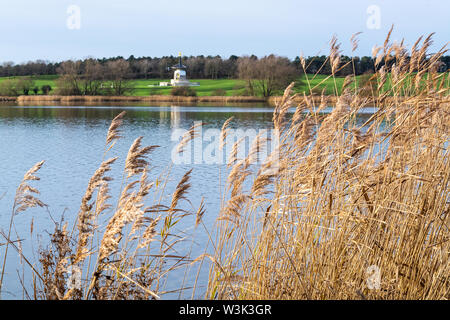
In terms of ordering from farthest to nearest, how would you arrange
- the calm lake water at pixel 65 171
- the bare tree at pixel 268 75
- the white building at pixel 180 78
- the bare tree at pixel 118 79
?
the white building at pixel 180 78, the bare tree at pixel 118 79, the bare tree at pixel 268 75, the calm lake water at pixel 65 171

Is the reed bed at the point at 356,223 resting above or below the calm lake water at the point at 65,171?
above

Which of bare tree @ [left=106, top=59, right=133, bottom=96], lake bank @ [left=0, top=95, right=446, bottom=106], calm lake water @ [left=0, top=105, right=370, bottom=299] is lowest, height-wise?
calm lake water @ [left=0, top=105, right=370, bottom=299]

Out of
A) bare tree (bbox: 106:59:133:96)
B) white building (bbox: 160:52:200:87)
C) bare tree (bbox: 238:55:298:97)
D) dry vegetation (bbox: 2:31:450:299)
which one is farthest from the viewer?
white building (bbox: 160:52:200:87)

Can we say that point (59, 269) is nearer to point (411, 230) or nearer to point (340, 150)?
Result: point (340, 150)

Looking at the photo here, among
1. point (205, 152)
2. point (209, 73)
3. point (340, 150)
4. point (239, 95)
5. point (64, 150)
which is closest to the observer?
point (340, 150)

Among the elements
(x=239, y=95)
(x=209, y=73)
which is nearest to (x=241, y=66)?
(x=239, y=95)

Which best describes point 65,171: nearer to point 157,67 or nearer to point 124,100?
point 124,100

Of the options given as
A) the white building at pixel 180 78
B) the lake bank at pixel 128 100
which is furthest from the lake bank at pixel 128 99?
the white building at pixel 180 78

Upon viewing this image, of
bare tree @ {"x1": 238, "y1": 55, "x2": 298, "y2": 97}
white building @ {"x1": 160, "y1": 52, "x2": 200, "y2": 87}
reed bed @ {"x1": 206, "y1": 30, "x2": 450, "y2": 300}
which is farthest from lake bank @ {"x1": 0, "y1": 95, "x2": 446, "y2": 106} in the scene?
reed bed @ {"x1": 206, "y1": 30, "x2": 450, "y2": 300}

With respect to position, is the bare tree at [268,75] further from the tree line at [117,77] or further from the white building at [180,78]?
the white building at [180,78]

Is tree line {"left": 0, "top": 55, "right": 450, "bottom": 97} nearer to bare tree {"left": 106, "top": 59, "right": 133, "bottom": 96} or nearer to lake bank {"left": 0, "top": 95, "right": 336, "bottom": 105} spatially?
bare tree {"left": 106, "top": 59, "right": 133, "bottom": 96}

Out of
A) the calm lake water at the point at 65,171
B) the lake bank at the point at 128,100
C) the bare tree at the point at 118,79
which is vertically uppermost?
the bare tree at the point at 118,79

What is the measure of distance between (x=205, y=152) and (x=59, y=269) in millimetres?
15151
